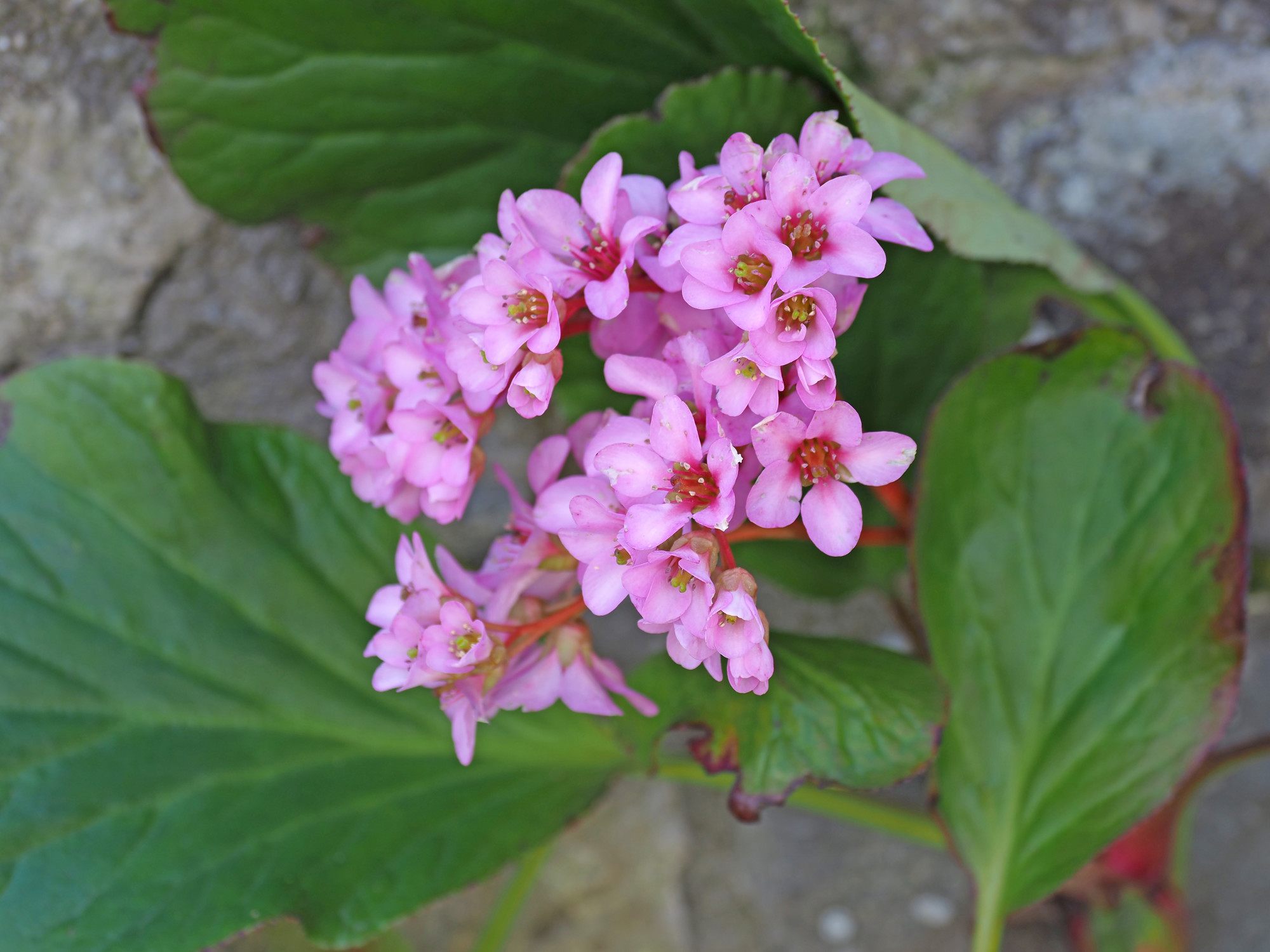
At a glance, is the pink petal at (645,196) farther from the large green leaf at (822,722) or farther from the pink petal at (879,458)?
the large green leaf at (822,722)

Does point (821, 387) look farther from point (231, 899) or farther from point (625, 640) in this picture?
point (625, 640)

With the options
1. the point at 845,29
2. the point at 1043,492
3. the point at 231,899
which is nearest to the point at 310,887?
the point at 231,899

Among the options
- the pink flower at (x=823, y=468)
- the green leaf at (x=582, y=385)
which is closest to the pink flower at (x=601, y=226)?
the pink flower at (x=823, y=468)

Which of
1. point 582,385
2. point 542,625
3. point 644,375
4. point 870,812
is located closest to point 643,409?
point 644,375

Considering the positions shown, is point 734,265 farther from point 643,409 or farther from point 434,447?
point 434,447

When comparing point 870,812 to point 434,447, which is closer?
point 434,447

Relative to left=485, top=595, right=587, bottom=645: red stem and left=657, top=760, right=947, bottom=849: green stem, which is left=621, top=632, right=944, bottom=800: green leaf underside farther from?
left=657, top=760, right=947, bottom=849: green stem

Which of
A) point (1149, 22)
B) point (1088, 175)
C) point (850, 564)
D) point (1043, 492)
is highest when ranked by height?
point (1149, 22)

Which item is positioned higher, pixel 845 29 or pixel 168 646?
pixel 845 29
